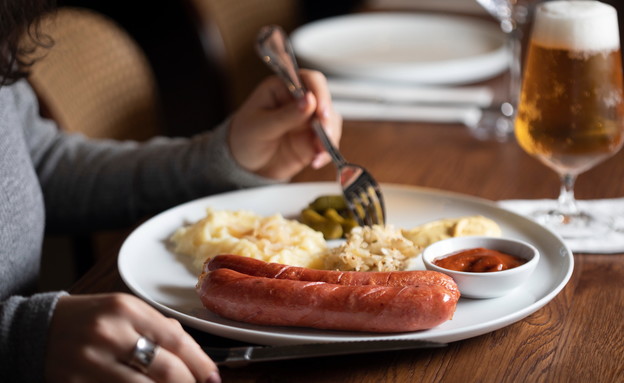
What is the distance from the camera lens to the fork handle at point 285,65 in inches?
62.2

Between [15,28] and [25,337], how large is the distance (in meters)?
0.60

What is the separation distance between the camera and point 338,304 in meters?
A: 0.96

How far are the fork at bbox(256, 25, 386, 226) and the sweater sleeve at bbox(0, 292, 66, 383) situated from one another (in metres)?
0.64

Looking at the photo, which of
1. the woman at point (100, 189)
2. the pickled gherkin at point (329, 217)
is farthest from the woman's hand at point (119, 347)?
the pickled gherkin at point (329, 217)

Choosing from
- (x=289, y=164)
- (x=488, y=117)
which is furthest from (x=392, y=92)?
(x=289, y=164)

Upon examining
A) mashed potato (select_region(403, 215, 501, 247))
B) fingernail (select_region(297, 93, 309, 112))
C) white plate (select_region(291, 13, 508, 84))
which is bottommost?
white plate (select_region(291, 13, 508, 84))

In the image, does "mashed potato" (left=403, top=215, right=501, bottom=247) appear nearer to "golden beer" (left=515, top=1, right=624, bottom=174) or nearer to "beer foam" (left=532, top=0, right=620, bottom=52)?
"golden beer" (left=515, top=1, right=624, bottom=174)

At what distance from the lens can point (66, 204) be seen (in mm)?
1763

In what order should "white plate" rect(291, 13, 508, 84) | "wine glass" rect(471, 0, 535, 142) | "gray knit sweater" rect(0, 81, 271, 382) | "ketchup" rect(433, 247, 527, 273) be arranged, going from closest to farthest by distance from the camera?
"ketchup" rect(433, 247, 527, 273), "gray knit sweater" rect(0, 81, 271, 382), "wine glass" rect(471, 0, 535, 142), "white plate" rect(291, 13, 508, 84)

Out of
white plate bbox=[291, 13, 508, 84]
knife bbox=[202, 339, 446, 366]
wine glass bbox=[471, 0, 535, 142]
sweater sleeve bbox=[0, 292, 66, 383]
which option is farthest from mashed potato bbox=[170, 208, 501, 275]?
white plate bbox=[291, 13, 508, 84]

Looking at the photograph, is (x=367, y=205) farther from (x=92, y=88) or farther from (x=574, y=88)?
(x=92, y=88)

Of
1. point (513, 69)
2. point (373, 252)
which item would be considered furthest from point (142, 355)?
point (513, 69)

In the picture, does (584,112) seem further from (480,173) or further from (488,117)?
(488,117)

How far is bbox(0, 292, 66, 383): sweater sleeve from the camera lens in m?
0.91
